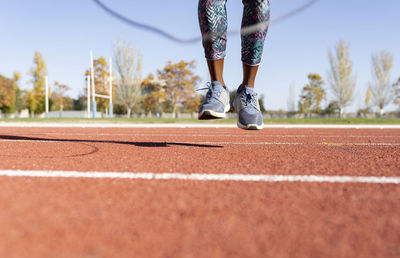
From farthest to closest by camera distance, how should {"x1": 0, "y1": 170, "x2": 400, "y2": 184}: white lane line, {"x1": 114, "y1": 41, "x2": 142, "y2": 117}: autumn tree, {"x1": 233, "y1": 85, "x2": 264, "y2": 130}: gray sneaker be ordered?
{"x1": 114, "y1": 41, "x2": 142, "y2": 117}: autumn tree, {"x1": 233, "y1": 85, "x2": 264, "y2": 130}: gray sneaker, {"x1": 0, "y1": 170, "x2": 400, "y2": 184}: white lane line

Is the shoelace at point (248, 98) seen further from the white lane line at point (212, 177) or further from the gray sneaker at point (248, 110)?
the white lane line at point (212, 177)

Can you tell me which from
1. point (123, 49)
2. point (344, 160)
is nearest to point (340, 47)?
point (123, 49)

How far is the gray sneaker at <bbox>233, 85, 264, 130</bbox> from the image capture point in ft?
8.52

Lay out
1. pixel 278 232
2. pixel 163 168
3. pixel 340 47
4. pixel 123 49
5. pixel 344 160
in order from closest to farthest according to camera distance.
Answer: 1. pixel 278 232
2. pixel 163 168
3. pixel 344 160
4. pixel 123 49
5. pixel 340 47

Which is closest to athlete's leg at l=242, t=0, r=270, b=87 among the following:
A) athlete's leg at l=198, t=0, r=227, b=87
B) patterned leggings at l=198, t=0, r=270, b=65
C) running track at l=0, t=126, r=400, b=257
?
patterned leggings at l=198, t=0, r=270, b=65

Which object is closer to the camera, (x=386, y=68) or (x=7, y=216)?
(x=7, y=216)

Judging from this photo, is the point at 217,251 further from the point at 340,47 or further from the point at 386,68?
the point at 386,68

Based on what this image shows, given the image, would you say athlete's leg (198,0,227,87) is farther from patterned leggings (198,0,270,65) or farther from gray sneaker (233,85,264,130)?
gray sneaker (233,85,264,130)

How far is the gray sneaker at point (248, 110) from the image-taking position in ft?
8.52

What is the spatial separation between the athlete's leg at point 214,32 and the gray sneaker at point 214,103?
3.5 inches

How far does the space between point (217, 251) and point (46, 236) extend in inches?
15.5

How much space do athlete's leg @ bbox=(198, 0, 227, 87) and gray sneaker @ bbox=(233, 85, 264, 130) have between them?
0.76 feet

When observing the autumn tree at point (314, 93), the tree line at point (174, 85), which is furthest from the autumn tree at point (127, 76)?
the autumn tree at point (314, 93)

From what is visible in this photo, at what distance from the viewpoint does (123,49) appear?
35.7m
